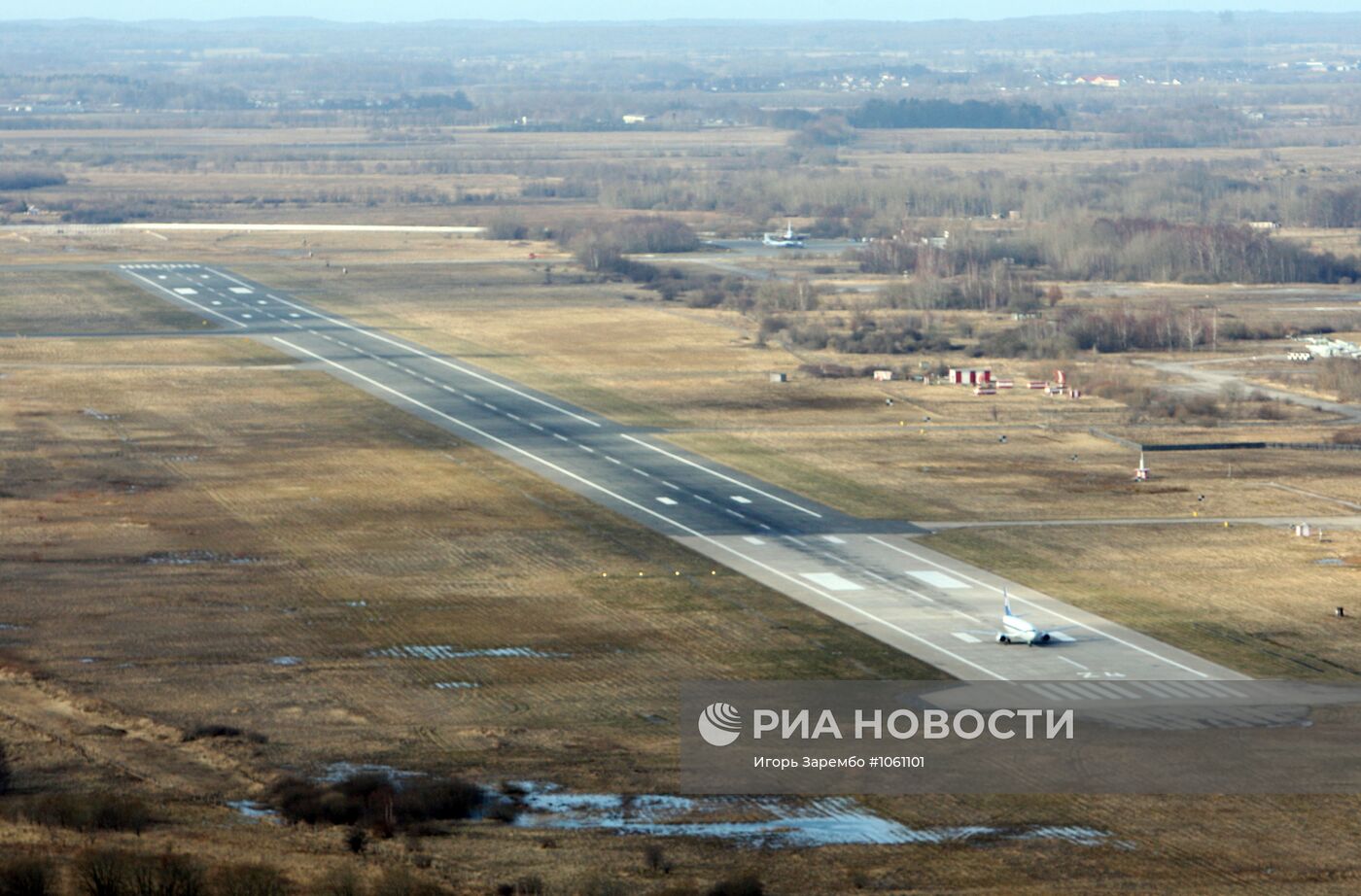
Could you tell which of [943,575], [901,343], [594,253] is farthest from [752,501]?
[594,253]

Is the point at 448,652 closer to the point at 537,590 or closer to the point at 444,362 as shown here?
the point at 537,590

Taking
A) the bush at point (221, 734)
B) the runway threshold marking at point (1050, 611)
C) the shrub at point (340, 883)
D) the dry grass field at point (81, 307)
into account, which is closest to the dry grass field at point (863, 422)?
the runway threshold marking at point (1050, 611)

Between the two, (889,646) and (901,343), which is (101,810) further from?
(901,343)

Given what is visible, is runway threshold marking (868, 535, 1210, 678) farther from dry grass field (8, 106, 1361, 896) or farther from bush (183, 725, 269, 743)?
bush (183, 725, 269, 743)

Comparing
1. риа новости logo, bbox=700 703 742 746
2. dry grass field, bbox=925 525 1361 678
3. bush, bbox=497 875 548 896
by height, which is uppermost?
bush, bbox=497 875 548 896

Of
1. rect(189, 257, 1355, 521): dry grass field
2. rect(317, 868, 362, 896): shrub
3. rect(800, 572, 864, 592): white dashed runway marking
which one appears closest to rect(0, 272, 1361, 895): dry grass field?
rect(317, 868, 362, 896): shrub

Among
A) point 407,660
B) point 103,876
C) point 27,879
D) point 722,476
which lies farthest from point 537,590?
point 27,879
